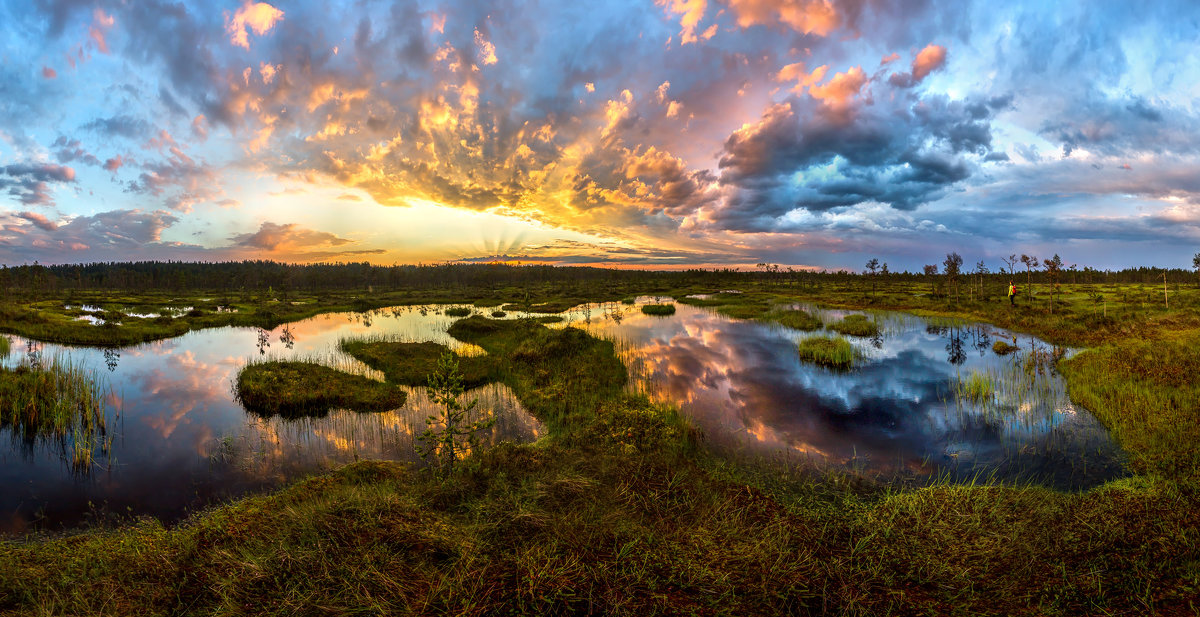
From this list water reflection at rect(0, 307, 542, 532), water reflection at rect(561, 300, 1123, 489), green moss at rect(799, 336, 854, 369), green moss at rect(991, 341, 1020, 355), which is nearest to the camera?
water reflection at rect(0, 307, 542, 532)

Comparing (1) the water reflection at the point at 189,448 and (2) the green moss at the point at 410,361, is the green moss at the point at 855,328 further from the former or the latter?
(1) the water reflection at the point at 189,448

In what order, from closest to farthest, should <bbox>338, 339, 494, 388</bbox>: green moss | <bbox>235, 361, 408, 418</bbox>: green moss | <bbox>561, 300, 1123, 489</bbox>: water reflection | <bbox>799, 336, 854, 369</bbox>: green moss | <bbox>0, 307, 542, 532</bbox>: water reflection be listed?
<bbox>0, 307, 542, 532</bbox>: water reflection
<bbox>561, 300, 1123, 489</bbox>: water reflection
<bbox>235, 361, 408, 418</bbox>: green moss
<bbox>338, 339, 494, 388</bbox>: green moss
<bbox>799, 336, 854, 369</bbox>: green moss

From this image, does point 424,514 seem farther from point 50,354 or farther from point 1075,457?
point 50,354

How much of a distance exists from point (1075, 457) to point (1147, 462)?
134cm

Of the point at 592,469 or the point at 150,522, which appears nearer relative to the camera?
the point at 150,522

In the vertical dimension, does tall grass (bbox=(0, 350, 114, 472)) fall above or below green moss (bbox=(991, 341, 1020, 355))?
below

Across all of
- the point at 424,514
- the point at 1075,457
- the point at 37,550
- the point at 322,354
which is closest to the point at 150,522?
the point at 37,550

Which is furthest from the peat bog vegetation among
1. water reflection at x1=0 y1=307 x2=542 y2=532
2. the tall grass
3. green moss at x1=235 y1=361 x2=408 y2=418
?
green moss at x1=235 y1=361 x2=408 y2=418

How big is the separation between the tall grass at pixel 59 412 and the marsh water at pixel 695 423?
1.15 feet

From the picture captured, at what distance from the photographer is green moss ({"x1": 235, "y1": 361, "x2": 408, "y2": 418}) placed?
53.1 feet

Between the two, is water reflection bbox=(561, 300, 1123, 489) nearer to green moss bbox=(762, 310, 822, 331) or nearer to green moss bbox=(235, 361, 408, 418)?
green moss bbox=(762, 310, 822, 331)

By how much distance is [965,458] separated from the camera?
11758 millimetres

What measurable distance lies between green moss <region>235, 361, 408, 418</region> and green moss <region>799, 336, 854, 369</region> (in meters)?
22.8

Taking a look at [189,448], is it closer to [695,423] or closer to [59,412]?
[59,412]
